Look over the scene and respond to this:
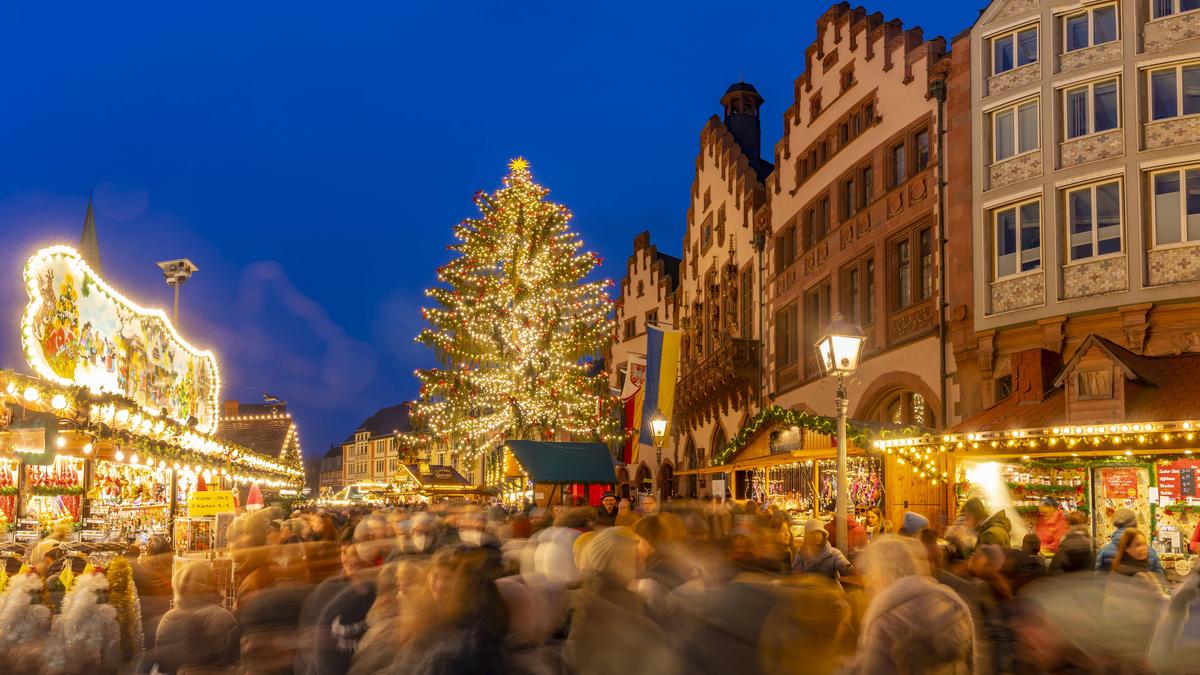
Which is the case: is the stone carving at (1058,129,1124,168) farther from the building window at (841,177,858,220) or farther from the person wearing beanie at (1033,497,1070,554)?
the building window at (841,177,858,220)

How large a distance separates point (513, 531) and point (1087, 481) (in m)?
9.27

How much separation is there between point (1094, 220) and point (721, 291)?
2099 centimetres

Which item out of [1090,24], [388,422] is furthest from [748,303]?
[388,422]

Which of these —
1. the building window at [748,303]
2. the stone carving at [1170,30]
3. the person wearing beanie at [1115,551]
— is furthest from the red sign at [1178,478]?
the building window at [748,303]

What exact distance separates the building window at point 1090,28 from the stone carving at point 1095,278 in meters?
4.01

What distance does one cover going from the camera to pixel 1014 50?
2152 centimetres

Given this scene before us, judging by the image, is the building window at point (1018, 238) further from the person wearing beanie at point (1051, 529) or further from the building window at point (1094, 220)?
the person wearing beanie at point (1051, 529)

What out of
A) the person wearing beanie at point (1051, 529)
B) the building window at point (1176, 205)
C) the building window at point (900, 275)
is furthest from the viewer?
the building window at point (900, 275)

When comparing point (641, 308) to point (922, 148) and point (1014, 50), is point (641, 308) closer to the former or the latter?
point (922, 148)

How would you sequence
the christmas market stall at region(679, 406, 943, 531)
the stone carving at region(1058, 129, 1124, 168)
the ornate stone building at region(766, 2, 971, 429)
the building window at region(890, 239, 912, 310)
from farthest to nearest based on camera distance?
the building window at region(890, 239, 912, 310), the ornate stone building at region(766, 2, 971, 429), the stone carving at region(1058, 129, 1124, 168), the christmas market stall at region(679, 406, 943, 531)

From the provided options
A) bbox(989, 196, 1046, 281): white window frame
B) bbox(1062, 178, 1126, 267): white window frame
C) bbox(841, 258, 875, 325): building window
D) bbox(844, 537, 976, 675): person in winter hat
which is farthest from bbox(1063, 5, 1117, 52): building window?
bbox(844, 537, 976, 675): person in winter hat

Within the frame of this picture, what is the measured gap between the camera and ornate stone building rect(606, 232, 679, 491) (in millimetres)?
48656

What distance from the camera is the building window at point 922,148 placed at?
2412cm

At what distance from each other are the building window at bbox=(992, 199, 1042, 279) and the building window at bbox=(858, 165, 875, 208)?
5717 mm
